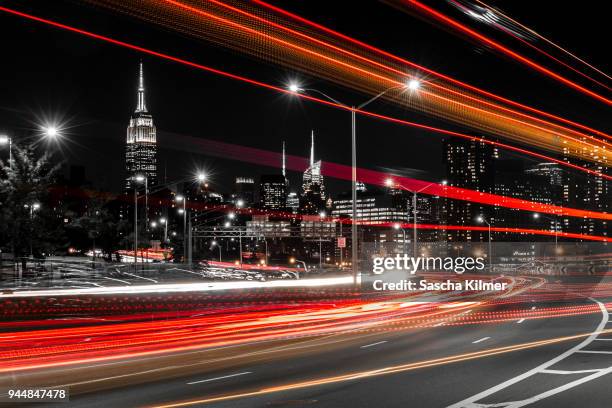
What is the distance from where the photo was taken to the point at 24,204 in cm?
4200

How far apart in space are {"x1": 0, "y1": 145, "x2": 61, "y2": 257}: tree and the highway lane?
27051mm

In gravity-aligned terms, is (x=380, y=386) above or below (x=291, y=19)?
below

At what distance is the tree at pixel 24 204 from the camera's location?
40938mm

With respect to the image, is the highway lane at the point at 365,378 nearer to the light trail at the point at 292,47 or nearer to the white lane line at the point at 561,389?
the white lane line at the point at 561,389

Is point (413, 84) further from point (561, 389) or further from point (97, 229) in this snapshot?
point (97, 229)

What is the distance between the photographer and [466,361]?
14.9m

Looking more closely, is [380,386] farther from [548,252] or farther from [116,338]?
[548,252]

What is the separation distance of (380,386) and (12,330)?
40.3 ft

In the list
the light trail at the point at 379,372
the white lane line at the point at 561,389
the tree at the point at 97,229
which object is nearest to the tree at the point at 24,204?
the tree at the point at 97,229

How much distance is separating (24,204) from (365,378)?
112ft

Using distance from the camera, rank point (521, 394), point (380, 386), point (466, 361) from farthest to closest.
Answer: point (466, 361) → point (380, 386) → point (521, 394)

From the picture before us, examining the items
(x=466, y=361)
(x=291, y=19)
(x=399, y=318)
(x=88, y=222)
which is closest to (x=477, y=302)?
(x=399, y=318)

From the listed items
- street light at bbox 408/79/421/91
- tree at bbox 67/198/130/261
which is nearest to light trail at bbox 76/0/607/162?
street light at bbox 408/79/421/91

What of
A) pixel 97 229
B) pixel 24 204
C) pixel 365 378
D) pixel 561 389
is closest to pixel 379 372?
pixel 365 378
